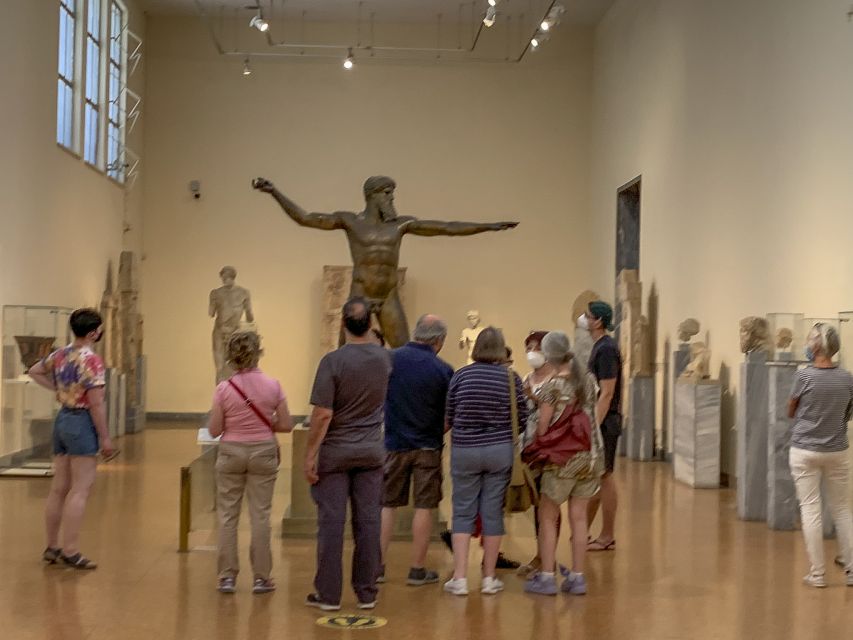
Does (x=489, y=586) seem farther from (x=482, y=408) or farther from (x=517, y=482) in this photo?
(x=482, y=408)

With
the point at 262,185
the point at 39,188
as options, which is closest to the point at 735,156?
the point at 262,185

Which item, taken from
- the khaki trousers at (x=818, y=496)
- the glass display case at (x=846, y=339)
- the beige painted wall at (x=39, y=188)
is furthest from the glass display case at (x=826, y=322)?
the beige painted wall at (x=39, y=188)

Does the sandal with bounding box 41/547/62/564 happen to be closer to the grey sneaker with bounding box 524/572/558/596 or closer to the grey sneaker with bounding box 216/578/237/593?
the grey sneaker with bounding box 216/578/237/593

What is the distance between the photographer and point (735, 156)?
14102 millimetres

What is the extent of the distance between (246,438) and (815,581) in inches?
146

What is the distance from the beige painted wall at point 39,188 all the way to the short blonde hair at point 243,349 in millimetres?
7851

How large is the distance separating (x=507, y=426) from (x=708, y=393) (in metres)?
7.02

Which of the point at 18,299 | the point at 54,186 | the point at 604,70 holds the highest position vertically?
the point at 604,70

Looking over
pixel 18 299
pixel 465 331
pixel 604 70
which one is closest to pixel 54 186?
pixel 18 299

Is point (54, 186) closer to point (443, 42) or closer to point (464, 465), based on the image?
point (443, 42)

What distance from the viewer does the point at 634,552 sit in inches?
359

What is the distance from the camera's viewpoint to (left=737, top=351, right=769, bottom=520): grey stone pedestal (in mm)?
10883

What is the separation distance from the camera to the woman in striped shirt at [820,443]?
7867mm

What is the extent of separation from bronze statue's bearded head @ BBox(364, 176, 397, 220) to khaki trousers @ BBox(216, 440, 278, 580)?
3.39m
